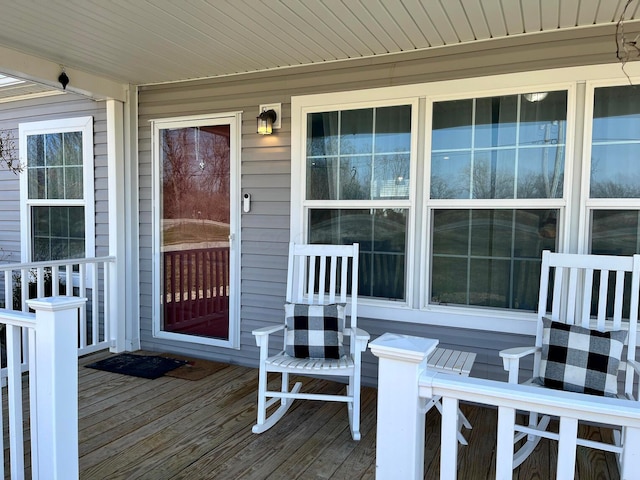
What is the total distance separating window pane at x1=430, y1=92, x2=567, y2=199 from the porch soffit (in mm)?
454

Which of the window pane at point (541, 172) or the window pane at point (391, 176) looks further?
the window pane at point (391, 176)

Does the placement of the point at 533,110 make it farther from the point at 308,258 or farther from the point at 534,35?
the point at 308,258

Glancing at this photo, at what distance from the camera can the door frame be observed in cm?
382

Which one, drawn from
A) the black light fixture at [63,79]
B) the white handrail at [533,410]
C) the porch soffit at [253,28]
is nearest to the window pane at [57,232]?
the black light fixture at [63,79]

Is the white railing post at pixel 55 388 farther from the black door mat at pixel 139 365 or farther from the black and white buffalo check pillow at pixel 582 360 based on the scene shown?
the black and white buffalo check pillow at pixel 582 360

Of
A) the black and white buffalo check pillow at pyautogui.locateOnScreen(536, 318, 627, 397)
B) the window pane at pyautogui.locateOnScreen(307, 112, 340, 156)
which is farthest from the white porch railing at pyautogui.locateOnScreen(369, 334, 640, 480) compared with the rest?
the window pane at pyautogui.locateOnScreen(307, 112, 340, 156)

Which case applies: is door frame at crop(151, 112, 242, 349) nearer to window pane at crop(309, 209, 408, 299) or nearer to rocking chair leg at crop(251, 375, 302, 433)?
window pane at crop(309, 209, 408, 299)

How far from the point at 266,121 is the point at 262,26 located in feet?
2.84

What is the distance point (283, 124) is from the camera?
3.62 meters

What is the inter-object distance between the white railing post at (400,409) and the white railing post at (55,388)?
1.24 m

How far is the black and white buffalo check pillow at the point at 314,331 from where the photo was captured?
9.44 ft

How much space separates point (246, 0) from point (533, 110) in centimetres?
193

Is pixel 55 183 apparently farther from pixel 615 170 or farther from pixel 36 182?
pixel 615 170

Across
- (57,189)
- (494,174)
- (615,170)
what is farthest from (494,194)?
(57,189)
